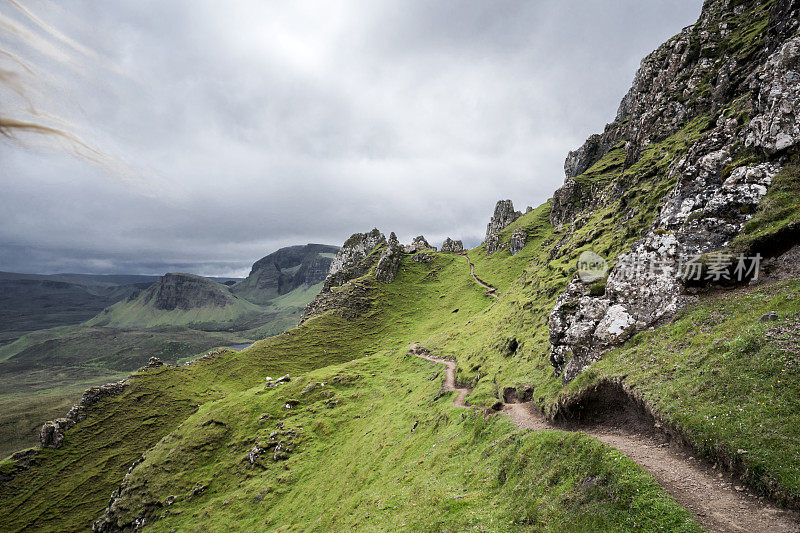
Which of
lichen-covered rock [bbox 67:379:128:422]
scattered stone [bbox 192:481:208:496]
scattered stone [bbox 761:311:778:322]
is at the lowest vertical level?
lichen-covered rock [bbox 67:379:128:422]

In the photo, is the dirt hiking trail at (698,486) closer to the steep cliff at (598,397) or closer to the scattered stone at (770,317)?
the steep cliff at (598,397)

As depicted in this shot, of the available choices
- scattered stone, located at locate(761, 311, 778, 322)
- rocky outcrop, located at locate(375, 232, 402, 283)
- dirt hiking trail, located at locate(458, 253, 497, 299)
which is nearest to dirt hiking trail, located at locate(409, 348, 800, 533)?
scattered stone, located at locate(761, 311, 778, 322)

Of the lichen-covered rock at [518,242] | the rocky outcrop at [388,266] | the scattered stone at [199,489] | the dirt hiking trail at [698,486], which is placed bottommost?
A: the scattered stone at [199,489]

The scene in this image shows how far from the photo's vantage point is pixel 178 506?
6009 cm

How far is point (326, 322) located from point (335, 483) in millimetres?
105103

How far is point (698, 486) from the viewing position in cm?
1295

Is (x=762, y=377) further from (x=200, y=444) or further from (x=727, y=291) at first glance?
Result: (x=200, y=444)

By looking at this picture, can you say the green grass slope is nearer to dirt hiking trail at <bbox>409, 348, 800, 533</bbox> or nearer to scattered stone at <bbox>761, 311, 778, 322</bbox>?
dirt hiking trail at <bbox>409, 348, 800, 533</bbox>

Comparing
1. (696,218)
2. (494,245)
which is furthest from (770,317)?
(494,245)

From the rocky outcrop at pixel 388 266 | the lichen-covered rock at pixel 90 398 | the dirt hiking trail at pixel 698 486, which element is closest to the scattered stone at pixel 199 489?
the dirt hiking trail at pixel 698 486

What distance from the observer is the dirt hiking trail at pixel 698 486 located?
10.9 metres

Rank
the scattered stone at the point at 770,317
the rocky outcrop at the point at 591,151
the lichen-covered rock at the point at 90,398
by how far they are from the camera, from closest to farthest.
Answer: the scattered stone at the point at 770,317 < the lichen-covered rock at the point at 90,398 < the rocky outcrop at the point at 591,151

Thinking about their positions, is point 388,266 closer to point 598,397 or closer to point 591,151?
point 591,151

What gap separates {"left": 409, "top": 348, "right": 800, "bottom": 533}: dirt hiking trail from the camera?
10.9m
